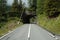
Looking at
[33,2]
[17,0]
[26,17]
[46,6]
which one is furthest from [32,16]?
[46,6]

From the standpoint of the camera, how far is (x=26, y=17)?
12669cm

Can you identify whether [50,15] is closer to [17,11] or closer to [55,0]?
[55,0]

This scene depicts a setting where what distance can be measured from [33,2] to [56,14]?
341ft

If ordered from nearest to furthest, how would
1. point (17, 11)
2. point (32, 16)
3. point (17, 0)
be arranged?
point (17, 11), point (32, 16), point (17, 0)

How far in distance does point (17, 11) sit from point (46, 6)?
59905 millimetres

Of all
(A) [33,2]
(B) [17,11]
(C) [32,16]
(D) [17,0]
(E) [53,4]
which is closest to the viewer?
(E) [53,4]

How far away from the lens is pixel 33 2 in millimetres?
164375

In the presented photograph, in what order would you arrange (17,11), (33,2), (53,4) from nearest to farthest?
(53,4) < (17,11) < (33,2)

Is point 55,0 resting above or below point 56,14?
above

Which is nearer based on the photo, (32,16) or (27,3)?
(32,16)

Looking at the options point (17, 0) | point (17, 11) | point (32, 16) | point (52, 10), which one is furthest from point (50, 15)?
point (17, 0)

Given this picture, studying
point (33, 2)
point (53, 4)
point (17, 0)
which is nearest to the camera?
point (53, 4)

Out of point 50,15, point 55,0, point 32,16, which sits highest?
point 55,0

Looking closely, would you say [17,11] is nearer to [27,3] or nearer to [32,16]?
[32,16]
